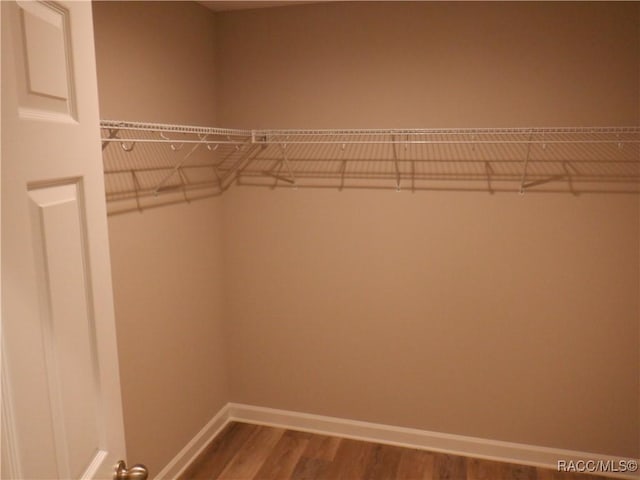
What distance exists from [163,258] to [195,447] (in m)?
1.09

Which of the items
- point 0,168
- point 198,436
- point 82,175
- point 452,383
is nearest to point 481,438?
point 452,383

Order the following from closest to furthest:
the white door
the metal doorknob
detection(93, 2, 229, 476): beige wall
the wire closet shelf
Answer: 1. the white door
2. the metal doorknob
3. detection(93, 2, 229, 476): beige wall
4. the wire closet shelf

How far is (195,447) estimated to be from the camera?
2725 mm

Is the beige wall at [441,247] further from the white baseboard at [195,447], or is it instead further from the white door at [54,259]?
the white door at [54,259]

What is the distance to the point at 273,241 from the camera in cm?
286

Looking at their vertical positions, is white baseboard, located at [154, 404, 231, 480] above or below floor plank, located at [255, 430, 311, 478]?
above

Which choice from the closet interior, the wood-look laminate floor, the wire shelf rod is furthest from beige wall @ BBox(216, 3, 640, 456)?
the wire shelf rod

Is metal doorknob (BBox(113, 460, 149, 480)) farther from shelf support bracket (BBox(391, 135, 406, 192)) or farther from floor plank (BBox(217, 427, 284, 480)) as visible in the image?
shelf support bracket (BBox(391, 135, 406, 192))

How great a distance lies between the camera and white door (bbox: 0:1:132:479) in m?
0.77

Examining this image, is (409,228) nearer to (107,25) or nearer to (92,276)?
(107,25)

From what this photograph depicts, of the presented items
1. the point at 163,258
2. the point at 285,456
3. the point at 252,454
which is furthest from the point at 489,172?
the point at 252,454

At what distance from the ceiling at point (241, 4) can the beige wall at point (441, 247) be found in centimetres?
5

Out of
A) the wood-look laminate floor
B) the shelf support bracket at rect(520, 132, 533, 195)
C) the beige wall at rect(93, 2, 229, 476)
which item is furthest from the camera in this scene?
the wood-look laminate floor

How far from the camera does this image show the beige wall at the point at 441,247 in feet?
7.75
